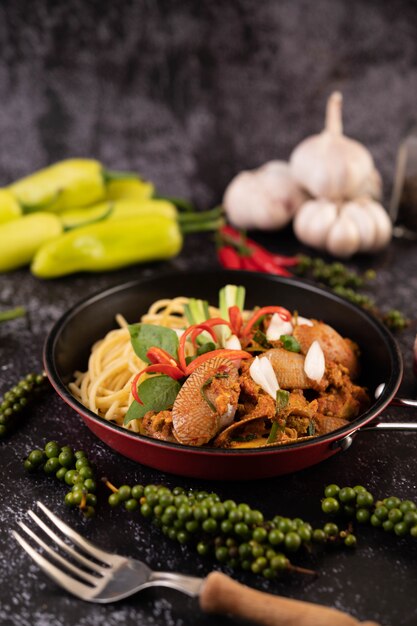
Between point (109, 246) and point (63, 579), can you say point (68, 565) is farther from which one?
point (109, 246)

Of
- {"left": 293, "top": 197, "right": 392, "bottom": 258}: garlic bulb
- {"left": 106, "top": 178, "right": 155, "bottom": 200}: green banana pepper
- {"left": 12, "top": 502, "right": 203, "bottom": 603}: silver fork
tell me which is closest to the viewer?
{"left": 12, "top": 502, "right": 203, "bottom": 603}: silver fork

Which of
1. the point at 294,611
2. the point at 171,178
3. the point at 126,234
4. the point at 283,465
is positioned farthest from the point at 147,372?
the point at 171,178

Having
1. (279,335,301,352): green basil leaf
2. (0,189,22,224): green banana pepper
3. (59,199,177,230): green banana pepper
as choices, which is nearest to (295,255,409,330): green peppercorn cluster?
(59,199,177,230): green banana pepper

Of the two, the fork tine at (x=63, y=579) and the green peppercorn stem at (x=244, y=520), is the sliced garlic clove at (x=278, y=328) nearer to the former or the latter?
the green peppercorn stem at (x=244, y=520)

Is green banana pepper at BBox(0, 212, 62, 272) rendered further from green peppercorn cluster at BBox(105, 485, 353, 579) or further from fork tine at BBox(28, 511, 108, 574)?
green peppercorn cluster at BBox(105, 485, 353, 579)

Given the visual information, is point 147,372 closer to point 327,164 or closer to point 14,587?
point 14,587
